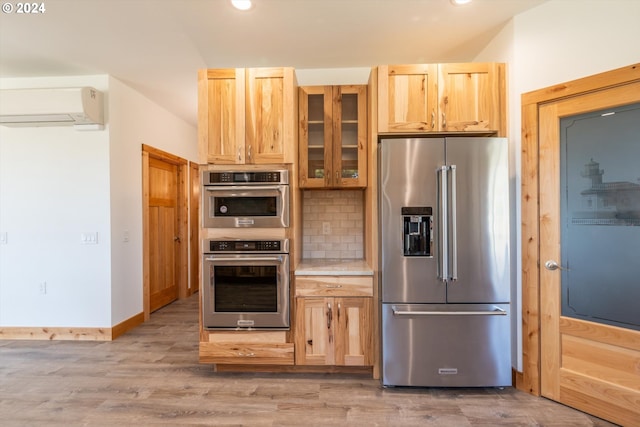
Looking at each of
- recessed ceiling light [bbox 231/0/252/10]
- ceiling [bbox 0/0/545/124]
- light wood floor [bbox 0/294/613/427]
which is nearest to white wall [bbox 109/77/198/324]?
ceiling [bbox 0/0/545/124]

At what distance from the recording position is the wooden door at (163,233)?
13.2 ft

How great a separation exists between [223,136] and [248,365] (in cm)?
192

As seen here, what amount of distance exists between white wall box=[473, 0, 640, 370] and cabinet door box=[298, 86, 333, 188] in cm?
146

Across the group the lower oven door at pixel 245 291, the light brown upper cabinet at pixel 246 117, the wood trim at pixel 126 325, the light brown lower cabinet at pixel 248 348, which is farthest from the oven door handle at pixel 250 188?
the wood trim at pixel 126 325

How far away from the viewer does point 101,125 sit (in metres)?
3.08

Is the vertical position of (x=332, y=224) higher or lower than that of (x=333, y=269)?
higher

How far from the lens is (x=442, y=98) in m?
2.29

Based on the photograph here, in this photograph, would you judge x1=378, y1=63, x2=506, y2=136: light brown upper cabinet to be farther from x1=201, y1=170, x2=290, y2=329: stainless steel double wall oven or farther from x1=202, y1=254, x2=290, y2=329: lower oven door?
x1=202, y1=254, x2=290, y2=329: lower oven door

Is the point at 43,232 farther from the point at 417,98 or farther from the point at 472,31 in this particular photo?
the point at 472,31

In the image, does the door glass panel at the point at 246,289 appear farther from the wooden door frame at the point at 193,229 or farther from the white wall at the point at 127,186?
the wooden door frame at the point at 193,229

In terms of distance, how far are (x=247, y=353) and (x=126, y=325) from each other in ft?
6.27

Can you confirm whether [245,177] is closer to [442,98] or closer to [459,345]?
[442,98]

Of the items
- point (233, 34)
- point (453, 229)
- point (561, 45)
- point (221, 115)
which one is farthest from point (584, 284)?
point (233, 34)

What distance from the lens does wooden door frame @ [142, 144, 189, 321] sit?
368cm
